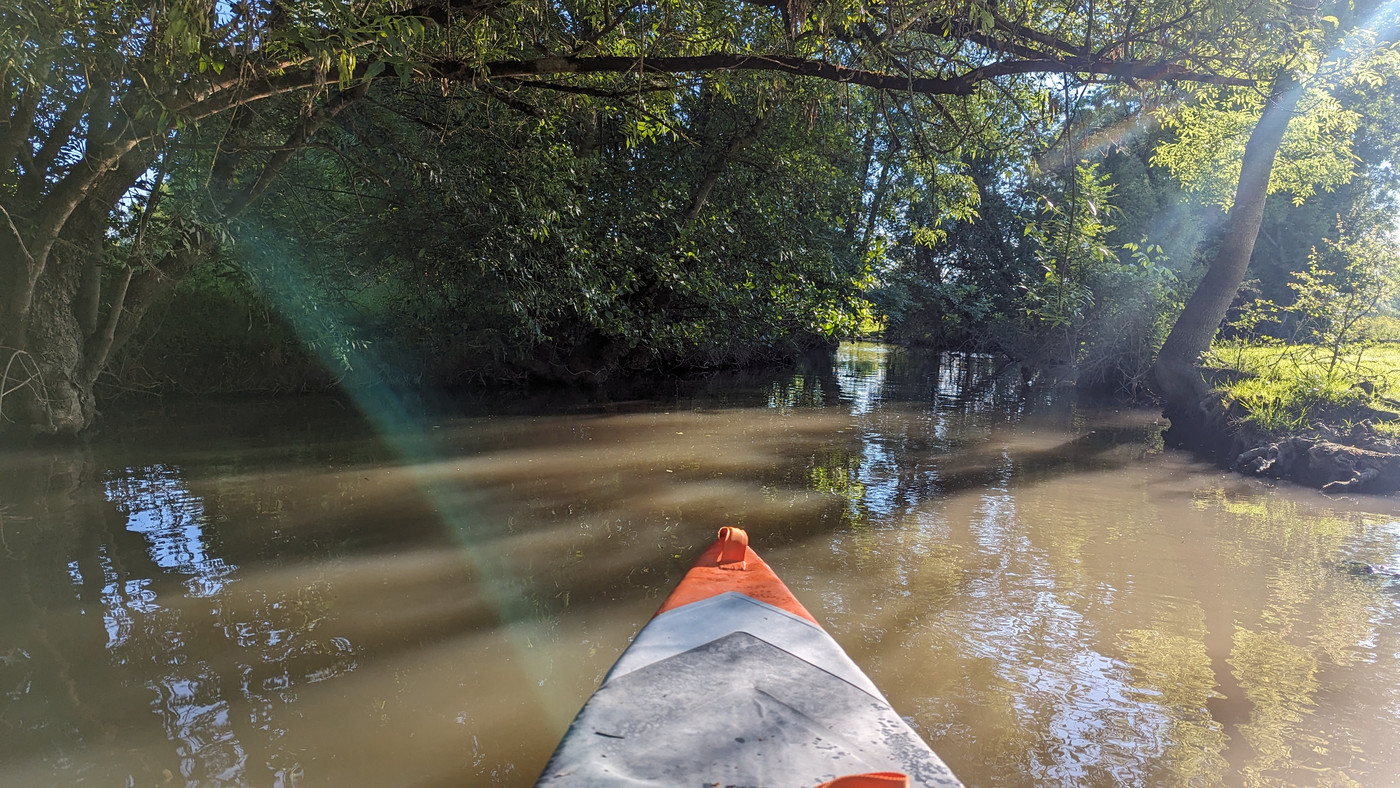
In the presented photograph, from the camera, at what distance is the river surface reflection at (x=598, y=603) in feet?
8.11

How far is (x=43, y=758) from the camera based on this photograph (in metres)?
2.32

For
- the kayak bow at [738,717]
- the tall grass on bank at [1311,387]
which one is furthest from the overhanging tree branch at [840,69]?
the tall grass on bank at [1311,387]

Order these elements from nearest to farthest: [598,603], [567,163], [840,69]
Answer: [598,603] < [840,69] < [567,163]

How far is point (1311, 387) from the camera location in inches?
311

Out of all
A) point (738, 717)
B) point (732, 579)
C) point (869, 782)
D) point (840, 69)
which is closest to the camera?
point (869, 782)

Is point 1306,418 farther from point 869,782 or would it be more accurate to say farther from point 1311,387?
point 869,782

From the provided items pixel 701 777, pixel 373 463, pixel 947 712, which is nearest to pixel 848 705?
pixel 701 777

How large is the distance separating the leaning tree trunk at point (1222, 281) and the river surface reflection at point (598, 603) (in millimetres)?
2961

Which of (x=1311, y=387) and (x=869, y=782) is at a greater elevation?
(x=1311, y=387)

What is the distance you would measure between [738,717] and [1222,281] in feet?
36.1

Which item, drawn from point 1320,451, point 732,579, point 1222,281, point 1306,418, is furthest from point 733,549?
point 1222,281

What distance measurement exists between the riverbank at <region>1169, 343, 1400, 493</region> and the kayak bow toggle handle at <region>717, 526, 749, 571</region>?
6620 mm

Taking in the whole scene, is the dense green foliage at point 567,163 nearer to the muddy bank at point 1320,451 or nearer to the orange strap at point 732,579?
the orange strap at point 732,579

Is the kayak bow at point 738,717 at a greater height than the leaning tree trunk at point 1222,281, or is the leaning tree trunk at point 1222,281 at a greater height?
the leaning tree trunk at point 1222,281
